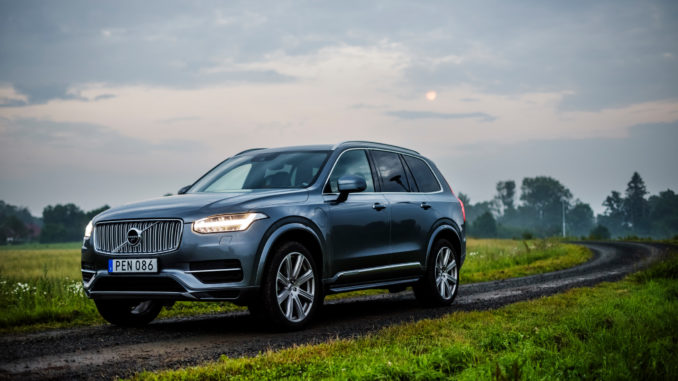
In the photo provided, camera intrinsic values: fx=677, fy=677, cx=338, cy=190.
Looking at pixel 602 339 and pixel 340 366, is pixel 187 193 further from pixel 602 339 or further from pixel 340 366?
pixel 602 339

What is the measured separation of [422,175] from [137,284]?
4526 millimetres

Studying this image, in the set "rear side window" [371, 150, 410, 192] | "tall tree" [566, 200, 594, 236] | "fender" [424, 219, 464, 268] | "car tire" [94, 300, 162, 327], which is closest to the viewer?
"car tire" [94, 300, 162, 327]

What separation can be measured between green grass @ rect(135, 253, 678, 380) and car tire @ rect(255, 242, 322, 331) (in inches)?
Answer: 39.0

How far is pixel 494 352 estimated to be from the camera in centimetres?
536

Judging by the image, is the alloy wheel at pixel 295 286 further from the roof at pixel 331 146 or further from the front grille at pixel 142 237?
the roof at pixel 331 146

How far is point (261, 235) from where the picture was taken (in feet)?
21.2

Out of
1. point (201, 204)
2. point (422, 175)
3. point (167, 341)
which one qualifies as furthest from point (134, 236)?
point (422, 175)

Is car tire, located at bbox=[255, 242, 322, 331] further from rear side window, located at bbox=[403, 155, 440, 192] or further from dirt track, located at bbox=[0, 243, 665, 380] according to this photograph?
rear side window, located at bbox=[403, 155, 440, 192]

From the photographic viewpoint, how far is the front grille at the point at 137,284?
636 centimetres

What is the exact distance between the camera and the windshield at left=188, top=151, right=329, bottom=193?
25.0 feet

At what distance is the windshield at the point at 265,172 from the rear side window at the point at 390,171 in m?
0.97

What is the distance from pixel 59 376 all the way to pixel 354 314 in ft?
14.8

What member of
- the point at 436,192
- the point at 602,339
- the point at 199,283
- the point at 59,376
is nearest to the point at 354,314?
the point at 436,192

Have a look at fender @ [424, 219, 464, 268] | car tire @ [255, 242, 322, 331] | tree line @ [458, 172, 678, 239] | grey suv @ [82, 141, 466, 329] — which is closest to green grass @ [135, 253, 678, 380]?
car tire @ [255, 242, 322, 331]
